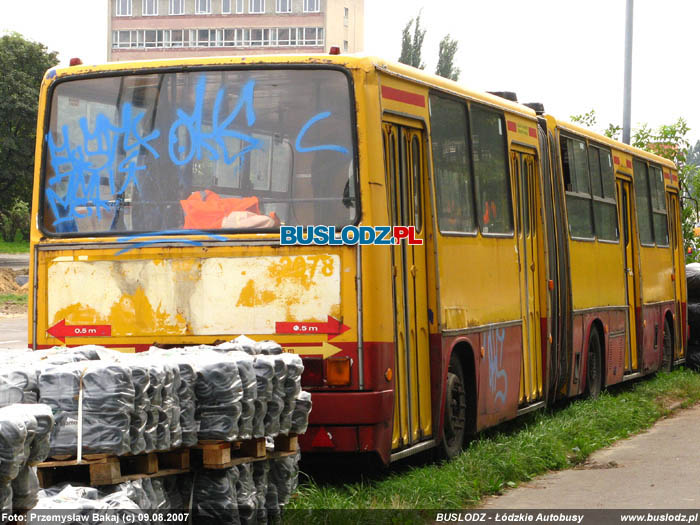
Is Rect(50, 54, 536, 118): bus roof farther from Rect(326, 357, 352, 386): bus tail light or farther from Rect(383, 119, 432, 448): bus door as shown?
Rect(326, 357, 352, 386): bus tail light

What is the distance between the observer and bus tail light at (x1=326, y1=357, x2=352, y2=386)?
28.5 ft

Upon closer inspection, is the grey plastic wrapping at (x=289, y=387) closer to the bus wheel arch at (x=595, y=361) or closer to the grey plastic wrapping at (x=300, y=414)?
the grey plastic wrapping at (x=300, y=414)

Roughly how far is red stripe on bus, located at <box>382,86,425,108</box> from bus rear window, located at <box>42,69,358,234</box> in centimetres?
44

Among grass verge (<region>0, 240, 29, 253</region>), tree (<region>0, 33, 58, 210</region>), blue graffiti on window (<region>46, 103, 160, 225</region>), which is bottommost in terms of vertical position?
blue graffiti on window (<region>46, 103, 160, 225</region>)

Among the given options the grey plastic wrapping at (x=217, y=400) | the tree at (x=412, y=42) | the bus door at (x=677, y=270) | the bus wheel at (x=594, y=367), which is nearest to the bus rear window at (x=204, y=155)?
the grey plastic wrapping at (x=217, y=400)

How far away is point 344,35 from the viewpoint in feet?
A: 415

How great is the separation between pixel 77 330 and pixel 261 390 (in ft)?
7.65

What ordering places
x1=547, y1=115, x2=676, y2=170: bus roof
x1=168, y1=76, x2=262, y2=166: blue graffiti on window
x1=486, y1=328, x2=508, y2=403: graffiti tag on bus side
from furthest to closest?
x1=547, y1=115, x2=676, y2=170: bus roof
x1=486, y1=328, x2=508, y2=403: graffiti tag on bus side
x1=168, y1=76, x2=262, y2=166: blue graffiti on window

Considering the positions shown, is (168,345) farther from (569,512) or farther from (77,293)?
(569,512)

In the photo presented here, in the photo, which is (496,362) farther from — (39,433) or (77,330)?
(39,433)

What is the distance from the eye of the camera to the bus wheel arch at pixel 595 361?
50.8 ft

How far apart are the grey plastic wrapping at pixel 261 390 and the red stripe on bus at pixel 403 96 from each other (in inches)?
105

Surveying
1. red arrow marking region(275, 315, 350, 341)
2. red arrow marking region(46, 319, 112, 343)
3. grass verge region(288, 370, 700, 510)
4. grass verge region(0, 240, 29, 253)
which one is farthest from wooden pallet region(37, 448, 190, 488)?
grass verge region(0, 240, 29, 253)

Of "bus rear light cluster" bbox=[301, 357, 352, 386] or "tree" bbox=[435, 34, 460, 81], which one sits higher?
"tree" bbox=[435, 34, 460, 81]
